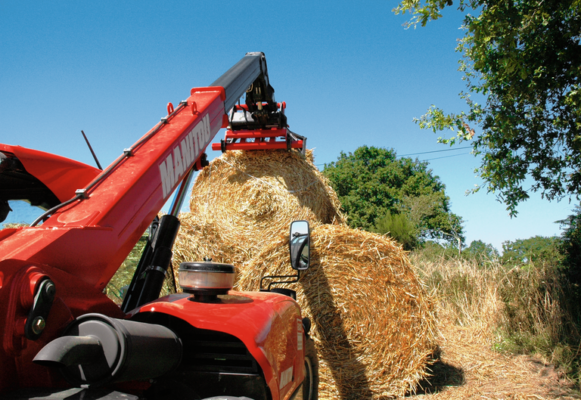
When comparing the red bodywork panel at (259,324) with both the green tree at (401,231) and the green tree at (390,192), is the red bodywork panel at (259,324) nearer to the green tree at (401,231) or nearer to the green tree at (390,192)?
the green tree at (401,231)

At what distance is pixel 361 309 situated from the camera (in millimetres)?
4328

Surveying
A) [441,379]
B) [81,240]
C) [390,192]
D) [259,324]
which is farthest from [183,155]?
[390,192]

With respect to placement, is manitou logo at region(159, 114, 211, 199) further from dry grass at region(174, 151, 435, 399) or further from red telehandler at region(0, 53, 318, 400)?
dry grass at region(174, 151, 435, 399)

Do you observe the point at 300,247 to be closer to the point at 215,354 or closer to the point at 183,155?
the point at 183,155

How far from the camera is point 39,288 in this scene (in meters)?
1.21

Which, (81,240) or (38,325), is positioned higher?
(81,240)

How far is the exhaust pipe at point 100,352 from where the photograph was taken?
3.67 ft

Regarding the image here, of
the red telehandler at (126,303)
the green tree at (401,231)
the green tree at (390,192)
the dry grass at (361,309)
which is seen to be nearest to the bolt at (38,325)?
the red telehandler at (126,303)

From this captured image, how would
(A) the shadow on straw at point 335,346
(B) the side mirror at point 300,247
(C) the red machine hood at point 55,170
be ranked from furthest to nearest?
(A) the shadow on straw at point 335,346
(B) the side mirror at point 300,247
(C) the red machine hood at point 55,170

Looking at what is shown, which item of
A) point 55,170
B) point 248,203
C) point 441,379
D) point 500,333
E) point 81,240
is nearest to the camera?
point 81,240

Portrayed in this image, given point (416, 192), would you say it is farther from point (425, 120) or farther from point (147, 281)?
point (147, 281)

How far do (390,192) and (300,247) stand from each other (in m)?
23.7

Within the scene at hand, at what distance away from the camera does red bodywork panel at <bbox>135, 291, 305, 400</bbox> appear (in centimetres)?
150

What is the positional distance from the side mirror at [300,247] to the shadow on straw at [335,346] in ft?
5.22
